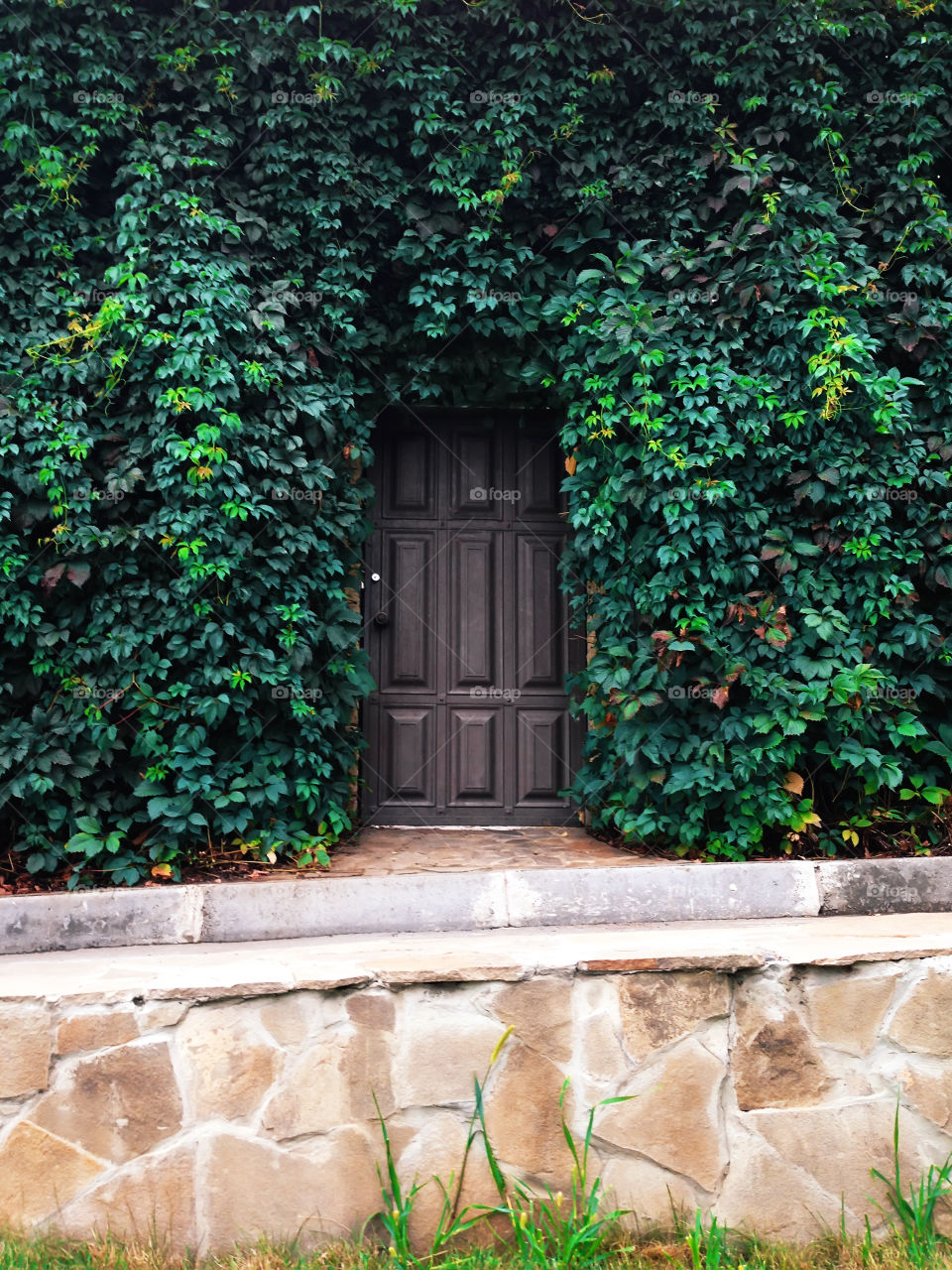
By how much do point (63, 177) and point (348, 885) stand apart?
3.72 m

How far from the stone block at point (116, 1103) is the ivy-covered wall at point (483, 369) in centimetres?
147

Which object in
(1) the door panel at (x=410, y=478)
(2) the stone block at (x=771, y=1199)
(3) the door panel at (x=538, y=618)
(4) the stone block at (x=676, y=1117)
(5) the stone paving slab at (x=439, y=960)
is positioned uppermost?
(1) the door panel at (x=410, y=478)

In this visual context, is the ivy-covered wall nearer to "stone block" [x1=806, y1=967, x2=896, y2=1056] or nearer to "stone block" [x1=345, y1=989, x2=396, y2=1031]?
"stone block" [x1=806, y1=967, x2=896, y2=1056]

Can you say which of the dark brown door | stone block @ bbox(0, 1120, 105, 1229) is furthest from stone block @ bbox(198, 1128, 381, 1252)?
the dark brown door

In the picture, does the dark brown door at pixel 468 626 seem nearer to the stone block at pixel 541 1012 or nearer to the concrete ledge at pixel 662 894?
the concrete ledge at pixel 662 894

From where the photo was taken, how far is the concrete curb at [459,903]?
12.4 feet

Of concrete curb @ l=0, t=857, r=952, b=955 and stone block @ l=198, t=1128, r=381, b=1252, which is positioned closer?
stone block @ l=198, t=1128, r=381, b=1252

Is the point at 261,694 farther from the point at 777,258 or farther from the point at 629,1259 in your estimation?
the point at 777,258

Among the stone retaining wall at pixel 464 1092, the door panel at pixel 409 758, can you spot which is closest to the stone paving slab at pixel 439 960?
the stone retaining wall at pixel 464 1092

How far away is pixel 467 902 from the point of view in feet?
12.7

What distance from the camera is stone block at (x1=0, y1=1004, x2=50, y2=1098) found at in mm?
2748

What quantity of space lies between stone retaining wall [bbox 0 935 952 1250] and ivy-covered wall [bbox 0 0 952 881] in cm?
147

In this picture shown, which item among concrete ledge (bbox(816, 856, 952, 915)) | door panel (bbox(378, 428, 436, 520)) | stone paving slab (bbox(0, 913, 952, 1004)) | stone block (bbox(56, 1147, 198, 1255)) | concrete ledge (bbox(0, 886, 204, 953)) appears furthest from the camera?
door panel (bbox(378, 428, 436, 520))

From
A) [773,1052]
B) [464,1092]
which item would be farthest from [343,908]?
[773,1052]
